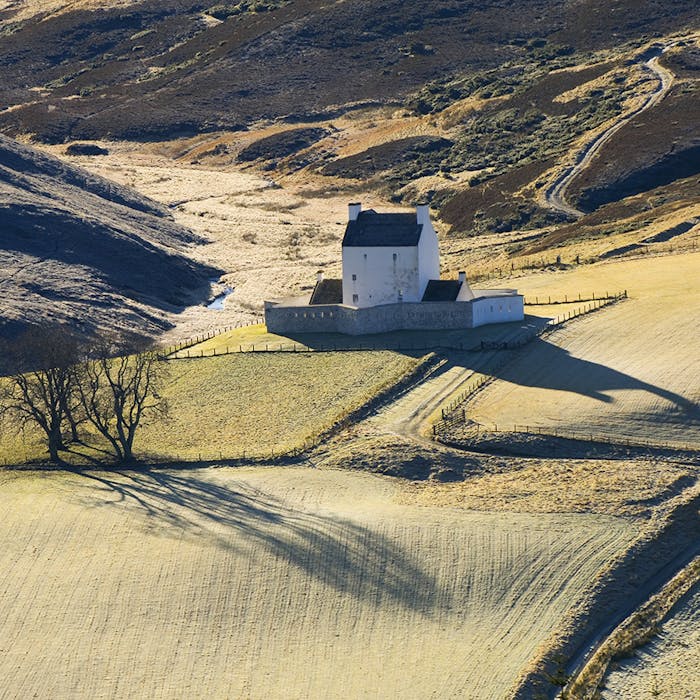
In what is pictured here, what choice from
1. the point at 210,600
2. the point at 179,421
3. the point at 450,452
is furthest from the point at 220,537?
the point at 179,421

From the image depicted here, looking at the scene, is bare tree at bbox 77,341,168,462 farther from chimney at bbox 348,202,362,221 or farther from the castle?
chimney at bbox 348,202,362,221

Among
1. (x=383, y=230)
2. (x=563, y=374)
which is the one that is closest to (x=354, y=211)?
(x=383, y=230)

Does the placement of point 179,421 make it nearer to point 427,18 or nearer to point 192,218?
point 192,218

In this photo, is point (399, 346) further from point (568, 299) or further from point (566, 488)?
point (566, 488)

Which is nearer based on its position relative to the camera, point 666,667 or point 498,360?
point 666,667

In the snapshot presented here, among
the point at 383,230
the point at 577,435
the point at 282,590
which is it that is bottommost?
the point at 282,590

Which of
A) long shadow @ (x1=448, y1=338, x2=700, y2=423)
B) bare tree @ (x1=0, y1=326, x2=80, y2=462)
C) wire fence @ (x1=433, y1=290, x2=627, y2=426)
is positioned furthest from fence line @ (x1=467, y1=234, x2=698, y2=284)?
bare tree @ (x1=0, y1=326, x2=80, y2=462)
